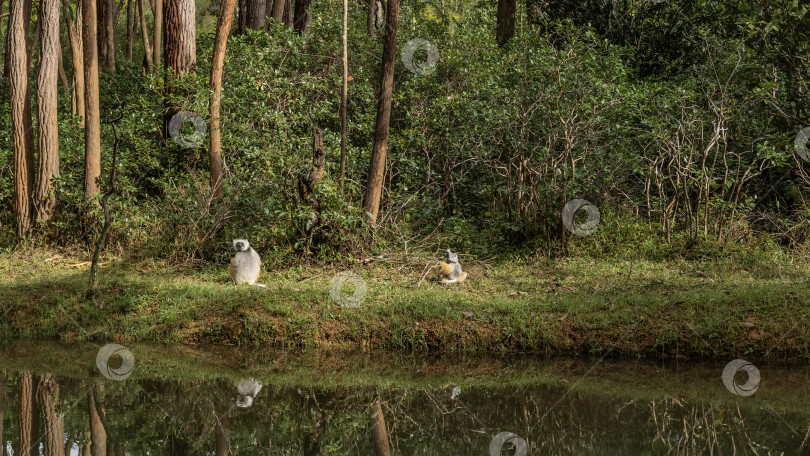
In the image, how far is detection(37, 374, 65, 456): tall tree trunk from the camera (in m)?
5.19

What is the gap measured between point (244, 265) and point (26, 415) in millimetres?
3089

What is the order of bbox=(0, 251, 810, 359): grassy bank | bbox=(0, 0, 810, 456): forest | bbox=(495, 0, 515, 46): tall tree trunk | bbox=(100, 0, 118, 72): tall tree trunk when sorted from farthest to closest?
bbox=(100, 0, 118, 72): tall tree trunk
bbox=(495, 0, 515, 46): tall tree trunk
bbox=(0, 251, 810, 359): grassy bank
bbox=(0, 0, 810, 456): forest

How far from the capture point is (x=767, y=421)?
5.89 m

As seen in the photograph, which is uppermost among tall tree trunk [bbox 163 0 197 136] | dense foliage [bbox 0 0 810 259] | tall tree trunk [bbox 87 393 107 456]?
tall tree trunk [bbox 163 0 197 136]

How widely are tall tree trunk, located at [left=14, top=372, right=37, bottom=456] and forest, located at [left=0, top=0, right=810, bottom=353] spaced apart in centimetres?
140

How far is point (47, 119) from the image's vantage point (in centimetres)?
1107

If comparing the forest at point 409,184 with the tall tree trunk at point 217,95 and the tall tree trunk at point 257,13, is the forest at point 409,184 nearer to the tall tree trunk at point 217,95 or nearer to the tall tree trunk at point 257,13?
the tall tree trunk at point 217,95

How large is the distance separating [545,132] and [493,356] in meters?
4.23

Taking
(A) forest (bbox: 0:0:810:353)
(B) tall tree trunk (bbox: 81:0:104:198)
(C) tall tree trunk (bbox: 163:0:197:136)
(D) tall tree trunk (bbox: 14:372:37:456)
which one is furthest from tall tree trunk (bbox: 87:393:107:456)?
(C) tall tree trunk (bbox: 163:0:197:136)

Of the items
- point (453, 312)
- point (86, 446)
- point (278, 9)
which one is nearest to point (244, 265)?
point (453, 312)

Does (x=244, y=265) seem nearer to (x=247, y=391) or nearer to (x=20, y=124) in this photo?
(x=247, y=391)

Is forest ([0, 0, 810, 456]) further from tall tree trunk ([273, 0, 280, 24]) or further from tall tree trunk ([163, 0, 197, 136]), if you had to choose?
tall tree trunk ([273, 0, 280, 24])

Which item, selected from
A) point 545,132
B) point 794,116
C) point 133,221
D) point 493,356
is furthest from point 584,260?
point 133,221

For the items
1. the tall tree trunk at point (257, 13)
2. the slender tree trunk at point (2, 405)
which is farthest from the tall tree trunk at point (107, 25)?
the slender tree trunk at point (2, 405)
